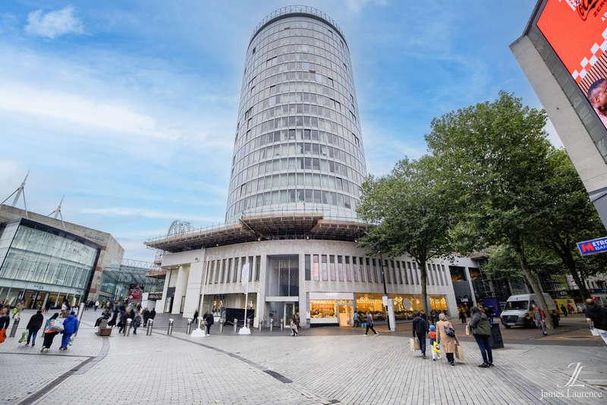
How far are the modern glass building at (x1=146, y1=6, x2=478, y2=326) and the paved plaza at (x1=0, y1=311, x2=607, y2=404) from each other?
45.0 feet

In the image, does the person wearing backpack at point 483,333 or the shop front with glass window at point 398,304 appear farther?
the shop front with glass window at point 398,304

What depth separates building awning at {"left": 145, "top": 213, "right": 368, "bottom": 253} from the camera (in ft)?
109

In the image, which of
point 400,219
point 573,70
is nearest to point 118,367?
point 573,70

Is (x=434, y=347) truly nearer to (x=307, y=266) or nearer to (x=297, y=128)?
(x=307, y=266)

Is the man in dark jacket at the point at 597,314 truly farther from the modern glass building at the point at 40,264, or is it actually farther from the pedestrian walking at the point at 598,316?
the modern glass building at the point at 40,264

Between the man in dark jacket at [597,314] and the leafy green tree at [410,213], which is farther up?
the leafy green tree at [410,213]

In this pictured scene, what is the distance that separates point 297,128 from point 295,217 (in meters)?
21.4

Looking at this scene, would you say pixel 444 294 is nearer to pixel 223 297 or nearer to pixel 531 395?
pixel 223 297

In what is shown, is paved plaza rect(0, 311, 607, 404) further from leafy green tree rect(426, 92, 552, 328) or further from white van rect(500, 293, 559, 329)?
white van rect(500, 293, 559, 329)

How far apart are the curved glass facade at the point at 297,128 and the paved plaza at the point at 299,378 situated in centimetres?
2757

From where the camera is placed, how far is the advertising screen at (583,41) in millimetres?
7746

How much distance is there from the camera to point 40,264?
4612cm

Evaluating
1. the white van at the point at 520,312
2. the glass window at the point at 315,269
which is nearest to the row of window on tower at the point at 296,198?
the glass window at the point at 315,269

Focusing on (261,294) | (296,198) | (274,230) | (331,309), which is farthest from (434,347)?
(296,198)
